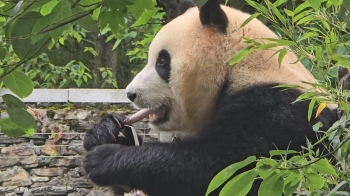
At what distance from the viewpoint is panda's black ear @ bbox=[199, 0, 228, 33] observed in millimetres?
3035

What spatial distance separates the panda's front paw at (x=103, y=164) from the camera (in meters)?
3.03

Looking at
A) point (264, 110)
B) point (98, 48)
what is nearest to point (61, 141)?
point (264, 110)

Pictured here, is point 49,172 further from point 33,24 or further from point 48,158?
point 33,24

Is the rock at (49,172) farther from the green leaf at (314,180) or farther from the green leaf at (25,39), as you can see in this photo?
the green leaf at (314,180)

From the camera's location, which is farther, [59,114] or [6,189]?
[59,114]

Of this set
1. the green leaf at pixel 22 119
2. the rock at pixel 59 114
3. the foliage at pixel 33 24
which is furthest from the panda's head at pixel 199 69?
the rock at pixel 59 114

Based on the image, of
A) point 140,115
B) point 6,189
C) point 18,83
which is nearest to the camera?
point 18,83

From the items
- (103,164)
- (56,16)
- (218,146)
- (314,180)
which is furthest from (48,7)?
(103,164)

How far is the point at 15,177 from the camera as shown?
18.8ft

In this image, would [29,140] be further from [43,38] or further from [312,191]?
[312,191]

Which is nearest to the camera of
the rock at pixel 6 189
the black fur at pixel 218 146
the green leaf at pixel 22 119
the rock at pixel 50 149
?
the green leaf at pixel 22 119

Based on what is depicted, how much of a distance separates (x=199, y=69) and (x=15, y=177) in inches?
126

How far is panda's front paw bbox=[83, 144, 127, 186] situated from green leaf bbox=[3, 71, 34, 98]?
968 millimetres

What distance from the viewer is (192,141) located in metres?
2.92
